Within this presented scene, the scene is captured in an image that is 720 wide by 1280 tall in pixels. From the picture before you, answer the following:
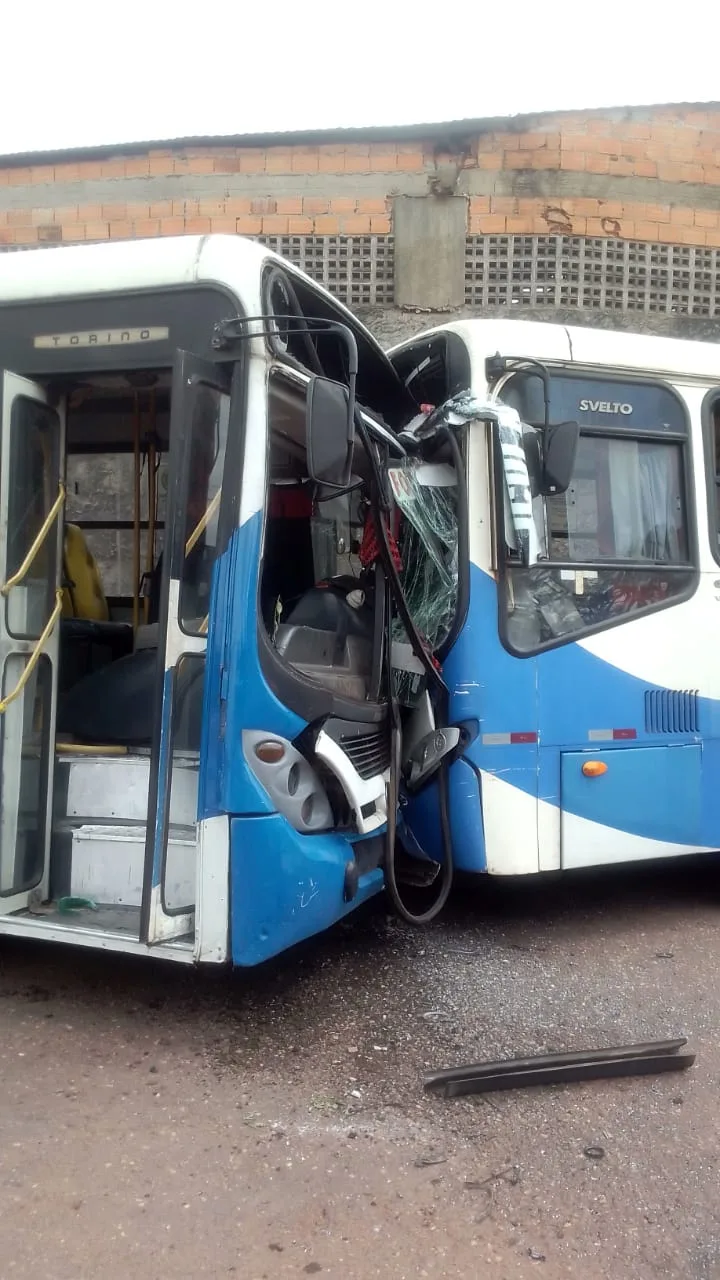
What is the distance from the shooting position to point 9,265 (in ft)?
11.7

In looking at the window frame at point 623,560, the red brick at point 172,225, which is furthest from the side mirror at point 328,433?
the red brick at point 172,225

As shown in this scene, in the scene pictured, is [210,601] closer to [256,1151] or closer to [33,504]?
[33,504]

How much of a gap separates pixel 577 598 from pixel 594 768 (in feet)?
2.59

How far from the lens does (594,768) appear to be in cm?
433

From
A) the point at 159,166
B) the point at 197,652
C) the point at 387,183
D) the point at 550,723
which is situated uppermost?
the point at 159,166

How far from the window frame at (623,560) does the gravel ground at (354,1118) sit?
1500 millimetres

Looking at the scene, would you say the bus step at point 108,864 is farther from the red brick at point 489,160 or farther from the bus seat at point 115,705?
the red brick at point 489,160

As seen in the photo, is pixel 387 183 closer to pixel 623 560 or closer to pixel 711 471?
pixel 711 471

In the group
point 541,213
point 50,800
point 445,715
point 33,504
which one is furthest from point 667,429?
point 541,213

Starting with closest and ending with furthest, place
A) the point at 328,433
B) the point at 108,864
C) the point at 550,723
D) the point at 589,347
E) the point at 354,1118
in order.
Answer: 1. the point at 354,1118
2. the point at 328,433
3. the point at 108,864
4. the point at 550,723
5. the point at 589,347

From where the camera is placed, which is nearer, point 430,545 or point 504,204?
point 430,545

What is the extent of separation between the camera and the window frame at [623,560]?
4184mm

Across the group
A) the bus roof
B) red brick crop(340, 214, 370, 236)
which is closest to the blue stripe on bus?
the bus roof

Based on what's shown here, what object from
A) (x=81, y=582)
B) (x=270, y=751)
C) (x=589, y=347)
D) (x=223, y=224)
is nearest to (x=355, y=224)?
(x=223, y=224)
